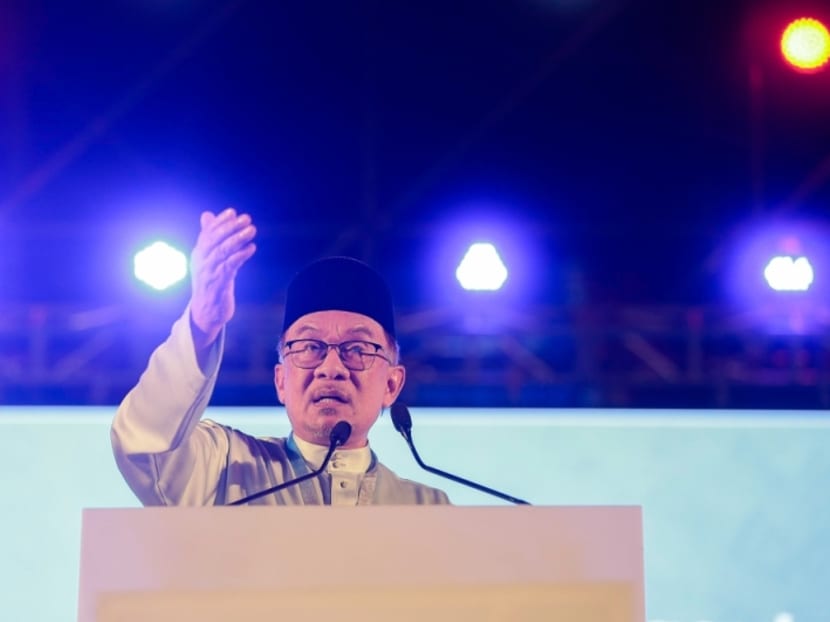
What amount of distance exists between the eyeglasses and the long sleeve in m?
0.25

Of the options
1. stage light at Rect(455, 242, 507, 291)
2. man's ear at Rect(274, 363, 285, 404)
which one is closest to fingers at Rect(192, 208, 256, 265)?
man's ear at Rect(274, 363, 285, 404)

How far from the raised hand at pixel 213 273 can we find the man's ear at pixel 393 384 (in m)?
0.46

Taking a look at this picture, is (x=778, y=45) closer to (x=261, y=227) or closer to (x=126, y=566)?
(x=261, y=227)

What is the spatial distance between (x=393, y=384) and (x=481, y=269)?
0.58 m

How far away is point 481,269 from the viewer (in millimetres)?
3096

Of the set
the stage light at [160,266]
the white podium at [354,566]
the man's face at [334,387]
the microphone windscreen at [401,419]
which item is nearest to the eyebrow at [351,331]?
the man's face at [334,387]

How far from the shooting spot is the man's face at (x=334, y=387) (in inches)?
97.1

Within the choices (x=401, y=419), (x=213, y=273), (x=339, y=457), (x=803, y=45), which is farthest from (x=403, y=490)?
(x=803, y=45)

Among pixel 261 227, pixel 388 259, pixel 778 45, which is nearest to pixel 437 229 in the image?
pixel 388 259

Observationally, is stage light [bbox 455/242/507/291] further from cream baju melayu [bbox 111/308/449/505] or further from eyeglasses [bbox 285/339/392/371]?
cream baju melayu [bbox 111/308/449/505]

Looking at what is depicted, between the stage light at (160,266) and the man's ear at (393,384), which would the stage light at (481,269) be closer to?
the man's ear at (393,384)

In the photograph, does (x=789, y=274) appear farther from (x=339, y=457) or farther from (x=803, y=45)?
(x=339, y=457)

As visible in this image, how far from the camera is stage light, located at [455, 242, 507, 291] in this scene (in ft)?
10.1

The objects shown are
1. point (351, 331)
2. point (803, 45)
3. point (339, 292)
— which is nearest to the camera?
point (351, 331)
